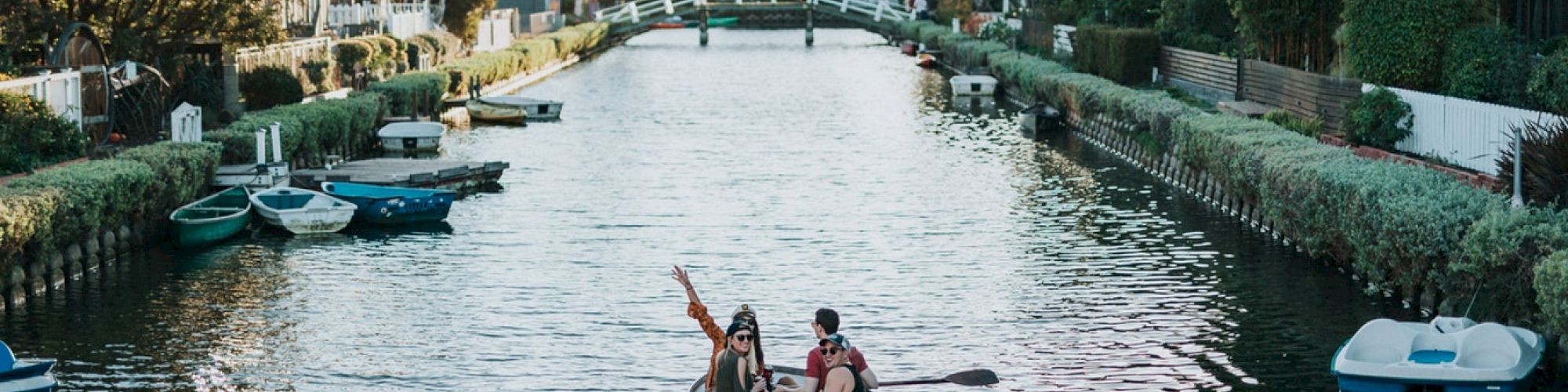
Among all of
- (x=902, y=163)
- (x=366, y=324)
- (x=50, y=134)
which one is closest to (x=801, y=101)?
(x=902, y=163)

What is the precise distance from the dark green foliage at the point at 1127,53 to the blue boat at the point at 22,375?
172 feet

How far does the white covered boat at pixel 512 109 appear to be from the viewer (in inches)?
2916

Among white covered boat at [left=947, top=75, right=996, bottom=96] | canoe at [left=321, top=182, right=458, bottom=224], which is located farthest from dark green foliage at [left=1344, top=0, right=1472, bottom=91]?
white covered boat at [left=947, top=75, right=996, bottom=96]

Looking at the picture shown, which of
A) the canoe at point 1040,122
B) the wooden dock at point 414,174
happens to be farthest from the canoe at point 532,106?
the wooden dock at point 414,174

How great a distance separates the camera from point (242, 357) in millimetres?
28172

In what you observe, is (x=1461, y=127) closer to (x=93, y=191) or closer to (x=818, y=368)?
(x=93, y=191)

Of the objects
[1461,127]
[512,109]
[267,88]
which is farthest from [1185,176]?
[512,109]

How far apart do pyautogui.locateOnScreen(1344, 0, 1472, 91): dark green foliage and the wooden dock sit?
19.4m

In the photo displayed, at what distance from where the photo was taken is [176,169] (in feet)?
131

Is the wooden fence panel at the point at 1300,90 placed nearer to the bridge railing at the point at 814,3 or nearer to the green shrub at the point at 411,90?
the green shrub at the point at 411,90

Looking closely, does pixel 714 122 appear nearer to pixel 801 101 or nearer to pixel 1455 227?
pixel 801 101

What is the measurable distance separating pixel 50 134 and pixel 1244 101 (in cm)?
2995

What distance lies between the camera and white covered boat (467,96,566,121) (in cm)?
7406

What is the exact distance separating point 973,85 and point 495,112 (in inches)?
819
